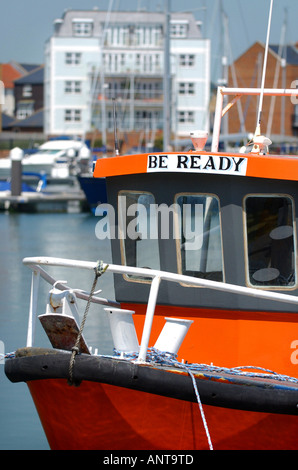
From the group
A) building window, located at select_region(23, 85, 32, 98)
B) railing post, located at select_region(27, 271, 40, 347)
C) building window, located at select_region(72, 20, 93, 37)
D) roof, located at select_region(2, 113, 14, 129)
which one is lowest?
roof, located at select_region(2, 113, 14, 129)

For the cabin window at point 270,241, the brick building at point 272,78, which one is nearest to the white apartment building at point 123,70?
the brick building at point 272,78

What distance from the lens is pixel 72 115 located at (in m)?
82.1

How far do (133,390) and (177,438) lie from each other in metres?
0.57

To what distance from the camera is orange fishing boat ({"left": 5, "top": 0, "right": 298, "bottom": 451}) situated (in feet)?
22.1

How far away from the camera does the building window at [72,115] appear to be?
3228 inches

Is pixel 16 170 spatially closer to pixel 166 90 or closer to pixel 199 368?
pixel 166 90

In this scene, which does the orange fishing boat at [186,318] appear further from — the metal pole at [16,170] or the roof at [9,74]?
the roof at [9,74]

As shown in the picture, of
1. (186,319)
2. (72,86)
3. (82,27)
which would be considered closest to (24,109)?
(82,27)

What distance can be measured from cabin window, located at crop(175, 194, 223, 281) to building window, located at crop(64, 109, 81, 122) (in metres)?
75.2

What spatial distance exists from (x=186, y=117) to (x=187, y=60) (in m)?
5.09

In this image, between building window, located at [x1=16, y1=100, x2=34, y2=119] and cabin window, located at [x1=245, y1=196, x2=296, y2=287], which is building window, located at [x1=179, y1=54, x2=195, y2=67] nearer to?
building window, located at [x1=16, y1=100, x2=34, y2=119]

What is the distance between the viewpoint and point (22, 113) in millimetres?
101500

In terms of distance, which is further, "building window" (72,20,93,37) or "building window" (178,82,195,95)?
"building window" (72,20,93,37)

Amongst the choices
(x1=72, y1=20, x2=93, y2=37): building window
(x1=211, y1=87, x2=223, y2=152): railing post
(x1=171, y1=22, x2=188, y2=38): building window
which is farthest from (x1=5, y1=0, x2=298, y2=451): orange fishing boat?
(x1=72, y1=20, x2=93, y2=37): building window
